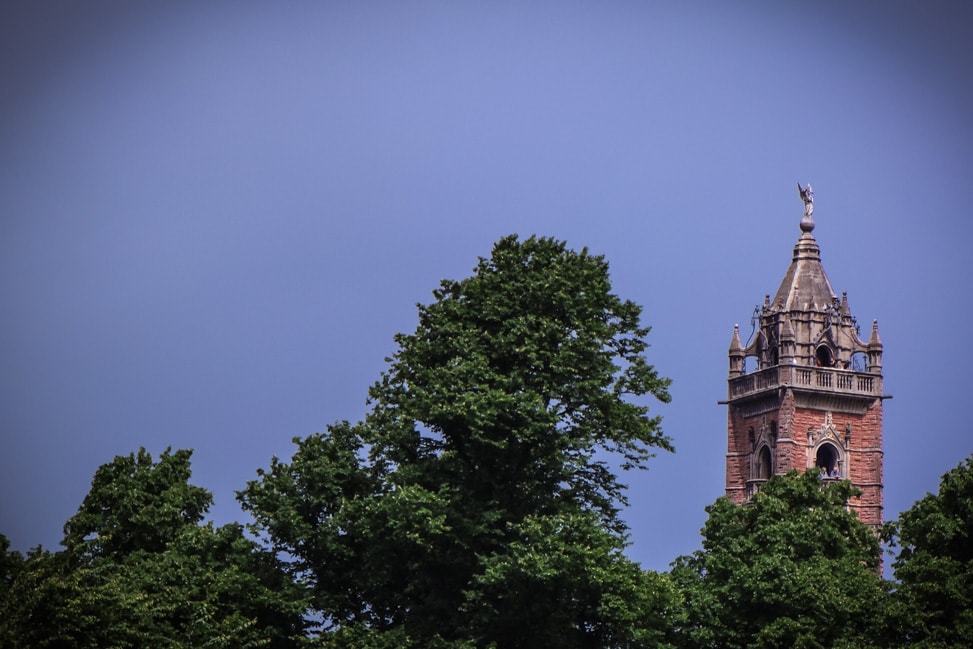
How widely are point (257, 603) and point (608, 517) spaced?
36.1 ft

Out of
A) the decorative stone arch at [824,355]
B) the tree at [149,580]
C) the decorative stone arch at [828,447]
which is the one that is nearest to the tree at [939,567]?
the tree at [149,580]

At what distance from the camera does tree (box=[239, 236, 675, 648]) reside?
193 feet

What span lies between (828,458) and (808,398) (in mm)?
3483

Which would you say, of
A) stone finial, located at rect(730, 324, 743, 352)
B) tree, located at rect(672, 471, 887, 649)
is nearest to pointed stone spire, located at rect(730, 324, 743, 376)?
stone finial, located at rect(730, 324, 743, 352)

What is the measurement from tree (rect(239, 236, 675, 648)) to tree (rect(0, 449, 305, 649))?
1645 mm

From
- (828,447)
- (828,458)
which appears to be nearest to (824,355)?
(828,447)

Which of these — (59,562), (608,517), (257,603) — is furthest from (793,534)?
(59,562)

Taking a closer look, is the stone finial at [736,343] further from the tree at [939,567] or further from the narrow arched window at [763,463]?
the tree at [939,567]

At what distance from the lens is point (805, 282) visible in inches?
4589

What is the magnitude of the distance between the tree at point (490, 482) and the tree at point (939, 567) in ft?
23.1

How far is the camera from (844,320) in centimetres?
11550

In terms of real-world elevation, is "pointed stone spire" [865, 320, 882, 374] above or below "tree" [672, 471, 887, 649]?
above

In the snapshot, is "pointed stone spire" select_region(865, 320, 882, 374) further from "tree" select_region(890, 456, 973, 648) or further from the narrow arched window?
"tree" select_region(890, 456, 973, 648)

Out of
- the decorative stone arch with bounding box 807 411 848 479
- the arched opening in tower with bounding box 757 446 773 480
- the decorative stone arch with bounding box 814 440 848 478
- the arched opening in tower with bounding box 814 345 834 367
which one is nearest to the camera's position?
the decorative stone arch with bounding box 814 440 848 478
